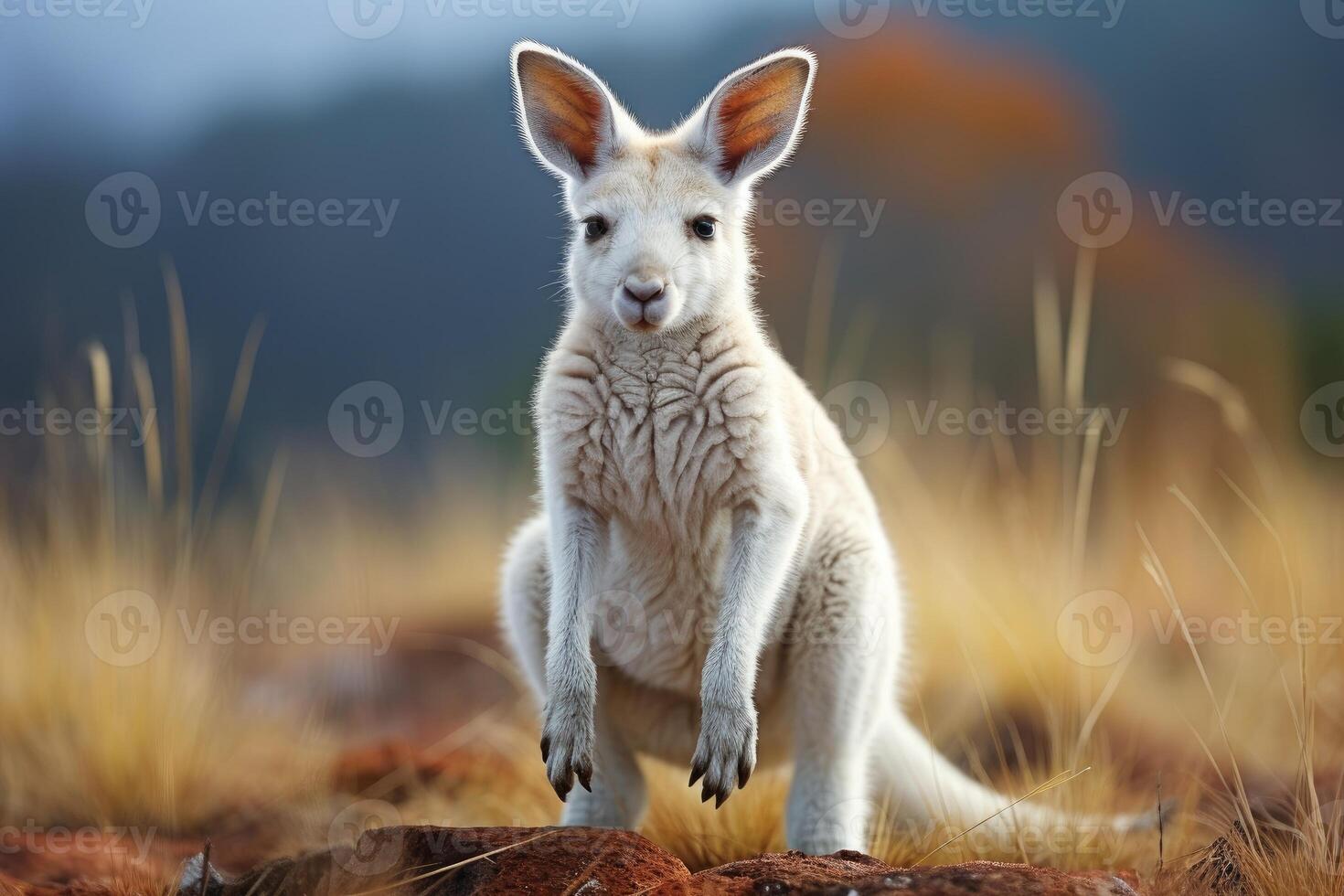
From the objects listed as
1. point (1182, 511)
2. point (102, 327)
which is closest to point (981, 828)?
point (1182, 511)

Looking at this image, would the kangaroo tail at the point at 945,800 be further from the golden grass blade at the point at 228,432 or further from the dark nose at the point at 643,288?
the golden grass blade at the point at 228,432

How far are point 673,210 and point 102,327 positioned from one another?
23.4 ft

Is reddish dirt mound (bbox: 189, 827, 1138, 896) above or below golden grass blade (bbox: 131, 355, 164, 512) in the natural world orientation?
below

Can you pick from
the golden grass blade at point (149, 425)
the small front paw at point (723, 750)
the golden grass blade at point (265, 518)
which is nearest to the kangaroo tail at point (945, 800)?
the small front paw at point (723, 750)

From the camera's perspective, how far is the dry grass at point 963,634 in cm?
478

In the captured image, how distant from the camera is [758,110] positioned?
4.22 meters

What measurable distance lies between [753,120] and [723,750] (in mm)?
2128

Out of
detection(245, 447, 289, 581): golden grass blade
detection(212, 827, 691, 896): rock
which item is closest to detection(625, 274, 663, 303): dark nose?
detection(212, 827, 691, 896): rock

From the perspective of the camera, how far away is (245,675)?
690cm

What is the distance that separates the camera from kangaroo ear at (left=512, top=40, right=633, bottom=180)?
4.16m

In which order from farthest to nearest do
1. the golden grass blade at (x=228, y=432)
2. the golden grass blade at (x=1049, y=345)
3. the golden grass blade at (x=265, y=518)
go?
the golden grass blade at (x=265, y=518) → the golden grass blade at (x=1049, y=345) → the golden grass blade at (x=228, y=432)

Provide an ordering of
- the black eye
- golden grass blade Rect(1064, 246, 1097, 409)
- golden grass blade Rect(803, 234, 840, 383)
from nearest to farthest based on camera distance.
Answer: the black eye, golden grass blade Rect(1064, 246, 1097, 409), golden grass blade Rect(803, 234, 840, 383)

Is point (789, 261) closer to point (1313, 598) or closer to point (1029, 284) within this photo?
point (1029, 284)

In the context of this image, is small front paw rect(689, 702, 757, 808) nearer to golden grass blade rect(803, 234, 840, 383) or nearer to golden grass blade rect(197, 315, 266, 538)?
golden grass blade rect(197, 315, 266, 538)
